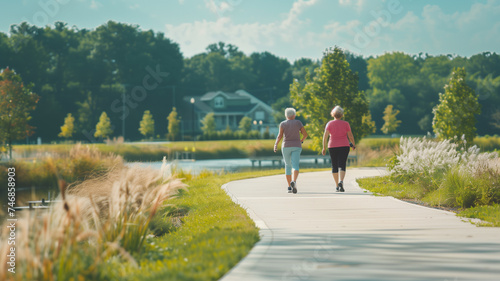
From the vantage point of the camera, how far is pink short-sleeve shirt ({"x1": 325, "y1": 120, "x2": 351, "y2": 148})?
12984mm

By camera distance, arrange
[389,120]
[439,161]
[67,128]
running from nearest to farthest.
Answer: [439,161] < [67,128] < [389,120]

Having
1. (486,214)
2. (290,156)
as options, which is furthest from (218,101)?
(486,214)

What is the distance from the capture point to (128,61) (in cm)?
8450

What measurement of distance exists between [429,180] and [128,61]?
3028 inches

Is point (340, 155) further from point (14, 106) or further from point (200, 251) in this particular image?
point (14, 106)

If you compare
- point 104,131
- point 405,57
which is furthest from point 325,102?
point 405,57

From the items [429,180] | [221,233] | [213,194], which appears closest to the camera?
[221,233]

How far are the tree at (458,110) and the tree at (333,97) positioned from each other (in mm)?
11505

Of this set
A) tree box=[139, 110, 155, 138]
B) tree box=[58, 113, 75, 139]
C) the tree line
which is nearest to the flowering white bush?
the tree line

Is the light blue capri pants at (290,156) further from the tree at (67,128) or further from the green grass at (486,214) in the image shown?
the tree at (67,128)

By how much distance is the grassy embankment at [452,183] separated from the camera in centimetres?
1042

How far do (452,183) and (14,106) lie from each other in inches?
1114

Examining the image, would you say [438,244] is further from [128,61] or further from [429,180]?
[128,61]

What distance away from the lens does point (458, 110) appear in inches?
1537
